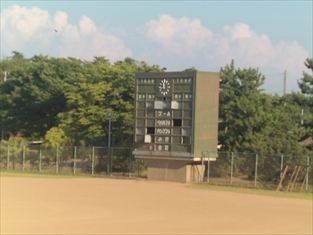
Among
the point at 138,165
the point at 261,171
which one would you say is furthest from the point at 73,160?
the point at 261,171

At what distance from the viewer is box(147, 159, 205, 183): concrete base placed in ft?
115

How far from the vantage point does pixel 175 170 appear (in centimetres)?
3534

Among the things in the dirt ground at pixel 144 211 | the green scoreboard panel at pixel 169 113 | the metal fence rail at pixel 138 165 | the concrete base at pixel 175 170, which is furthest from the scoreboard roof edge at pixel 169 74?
the dirt ground at pixel 144 211

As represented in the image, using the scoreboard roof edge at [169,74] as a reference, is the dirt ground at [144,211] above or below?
below

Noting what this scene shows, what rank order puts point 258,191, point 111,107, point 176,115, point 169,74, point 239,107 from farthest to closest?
point 111,107
point 239,107
point 169,74
point 176,115
point 258,191

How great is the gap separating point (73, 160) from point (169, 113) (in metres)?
10.9

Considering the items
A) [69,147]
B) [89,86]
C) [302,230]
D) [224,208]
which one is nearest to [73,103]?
[89,86]

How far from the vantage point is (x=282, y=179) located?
110 feet

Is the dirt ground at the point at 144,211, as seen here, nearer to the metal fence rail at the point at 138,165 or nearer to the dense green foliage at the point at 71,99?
the metal fence rail at the point at 138,165

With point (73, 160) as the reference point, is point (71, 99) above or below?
above

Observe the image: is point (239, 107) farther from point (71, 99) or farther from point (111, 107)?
point (71, 99)

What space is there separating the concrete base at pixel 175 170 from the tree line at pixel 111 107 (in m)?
3.92

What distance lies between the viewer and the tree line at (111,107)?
38969 mm

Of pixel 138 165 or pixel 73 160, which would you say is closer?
pixel 138 165
